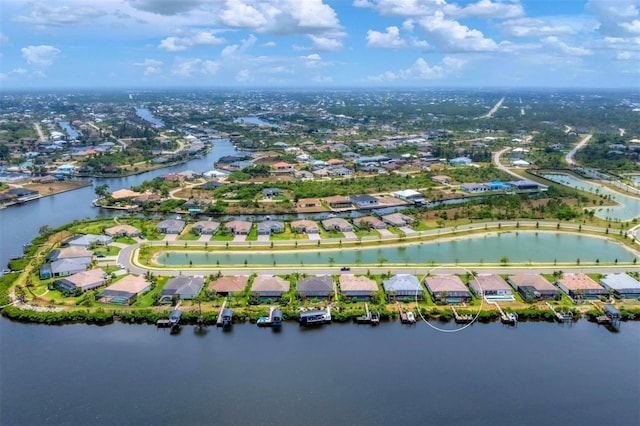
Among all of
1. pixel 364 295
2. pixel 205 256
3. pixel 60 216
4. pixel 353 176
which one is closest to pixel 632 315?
pixel 364 295

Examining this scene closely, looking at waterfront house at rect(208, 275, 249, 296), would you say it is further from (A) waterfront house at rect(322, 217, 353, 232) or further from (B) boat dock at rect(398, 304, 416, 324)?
(A) waterfront house at rect(322, 217, 353, 232)

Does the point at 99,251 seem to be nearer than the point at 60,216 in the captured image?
Yes

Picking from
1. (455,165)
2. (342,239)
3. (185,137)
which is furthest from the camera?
(185,137)

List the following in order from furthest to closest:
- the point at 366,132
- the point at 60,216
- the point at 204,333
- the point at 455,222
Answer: the point at 366,132 < the point at 60,216 < the point at 455,222 < the point at 204,333

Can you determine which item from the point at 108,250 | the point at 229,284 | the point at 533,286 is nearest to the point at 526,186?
the point at 533,286

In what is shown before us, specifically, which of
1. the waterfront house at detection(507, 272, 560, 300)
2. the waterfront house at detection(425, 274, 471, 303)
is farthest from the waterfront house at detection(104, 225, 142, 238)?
the waterfront house at detection(507, 272, 560, 300)

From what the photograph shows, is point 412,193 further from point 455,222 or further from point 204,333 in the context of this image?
point 204,333
